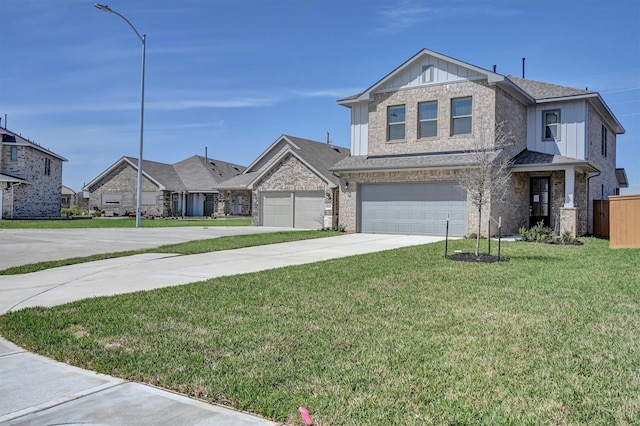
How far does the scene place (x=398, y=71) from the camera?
68.9ft

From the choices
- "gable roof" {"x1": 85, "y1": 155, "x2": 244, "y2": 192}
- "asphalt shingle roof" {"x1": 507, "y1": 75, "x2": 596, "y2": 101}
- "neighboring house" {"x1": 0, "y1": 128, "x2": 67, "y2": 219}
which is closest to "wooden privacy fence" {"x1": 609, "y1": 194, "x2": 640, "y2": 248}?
"asphalt shingle roof" {"x1": 507, "y1": 75, "x2": 596, "y2": 101}

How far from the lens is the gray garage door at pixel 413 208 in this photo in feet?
65.5

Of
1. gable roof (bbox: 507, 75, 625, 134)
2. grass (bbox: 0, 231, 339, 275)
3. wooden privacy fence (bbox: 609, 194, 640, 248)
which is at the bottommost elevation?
grass (bbox: 0, 231, 339, 275)

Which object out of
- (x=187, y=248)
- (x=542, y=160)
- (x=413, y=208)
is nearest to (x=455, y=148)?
(x=413, y=208)

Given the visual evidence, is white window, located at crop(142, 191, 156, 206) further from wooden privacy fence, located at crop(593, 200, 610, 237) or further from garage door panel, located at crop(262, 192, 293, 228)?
wooden privacy fence, located at crop(593, 200, 610, 237)

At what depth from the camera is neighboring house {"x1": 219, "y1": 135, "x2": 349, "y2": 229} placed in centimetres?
2655

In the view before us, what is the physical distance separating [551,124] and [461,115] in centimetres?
447

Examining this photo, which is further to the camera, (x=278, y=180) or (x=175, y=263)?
(x=278, y=180)

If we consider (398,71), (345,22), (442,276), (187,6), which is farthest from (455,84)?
(442,276)

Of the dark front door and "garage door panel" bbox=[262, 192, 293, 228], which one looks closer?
the dark front door

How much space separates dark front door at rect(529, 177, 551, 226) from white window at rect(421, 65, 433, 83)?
642cm

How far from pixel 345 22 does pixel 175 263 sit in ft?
34.6

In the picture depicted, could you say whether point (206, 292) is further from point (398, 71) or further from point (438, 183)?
point (398, 71)

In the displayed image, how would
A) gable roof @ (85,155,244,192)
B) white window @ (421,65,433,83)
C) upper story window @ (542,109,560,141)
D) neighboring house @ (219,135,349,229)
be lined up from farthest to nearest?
gable roof @ (85,155,244,192) → neighboring house @ (219,135,349,229) → upper story window @ (542,109,560,141) → white window @ (421,65,433,83)
